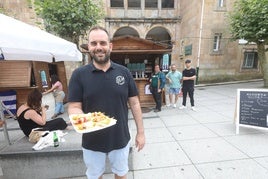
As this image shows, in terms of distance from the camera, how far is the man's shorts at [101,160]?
187cm

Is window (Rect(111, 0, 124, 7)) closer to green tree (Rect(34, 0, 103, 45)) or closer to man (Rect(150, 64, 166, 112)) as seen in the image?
green tree (Rect(34, 0, 103, 45))

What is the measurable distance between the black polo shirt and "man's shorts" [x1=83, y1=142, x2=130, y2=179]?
7cm

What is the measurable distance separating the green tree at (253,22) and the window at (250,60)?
3.61 metres

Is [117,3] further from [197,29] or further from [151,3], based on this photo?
[197,29]

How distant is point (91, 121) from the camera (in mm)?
1644

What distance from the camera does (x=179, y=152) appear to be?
11.6ft

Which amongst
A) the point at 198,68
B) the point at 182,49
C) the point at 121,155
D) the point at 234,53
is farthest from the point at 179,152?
the point at 182,49

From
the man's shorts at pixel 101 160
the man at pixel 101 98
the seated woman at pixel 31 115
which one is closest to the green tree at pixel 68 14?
the seated woman at pixel 31 115

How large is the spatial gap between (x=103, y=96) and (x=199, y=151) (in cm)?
272

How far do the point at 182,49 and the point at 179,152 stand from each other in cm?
1366

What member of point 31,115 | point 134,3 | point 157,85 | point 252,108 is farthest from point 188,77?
point 134,3

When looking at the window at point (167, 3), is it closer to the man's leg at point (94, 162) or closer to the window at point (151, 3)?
the window at point (151, 3)

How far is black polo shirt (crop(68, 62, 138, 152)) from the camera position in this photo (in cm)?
174

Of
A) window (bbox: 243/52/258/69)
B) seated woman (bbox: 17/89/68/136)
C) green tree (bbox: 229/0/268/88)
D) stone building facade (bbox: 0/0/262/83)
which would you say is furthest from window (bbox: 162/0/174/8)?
seated woman (bbox: 17/89/68/136)
